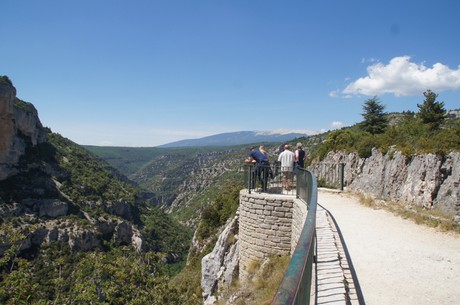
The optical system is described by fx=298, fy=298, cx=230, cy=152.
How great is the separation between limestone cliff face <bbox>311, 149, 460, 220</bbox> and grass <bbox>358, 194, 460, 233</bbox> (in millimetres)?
238

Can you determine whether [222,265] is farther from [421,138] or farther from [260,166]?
[421,138]

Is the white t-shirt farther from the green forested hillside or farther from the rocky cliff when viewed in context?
the rocky cliff

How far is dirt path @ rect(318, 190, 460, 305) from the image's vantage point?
4.50m

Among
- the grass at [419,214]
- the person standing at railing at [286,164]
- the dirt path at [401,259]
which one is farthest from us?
the person standing at railing at [286,164]

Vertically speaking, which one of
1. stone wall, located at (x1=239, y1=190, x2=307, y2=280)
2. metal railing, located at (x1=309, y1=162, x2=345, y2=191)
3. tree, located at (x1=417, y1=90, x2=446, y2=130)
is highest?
tree, located at (x1=417, y1=90, x2=446, y2=130)

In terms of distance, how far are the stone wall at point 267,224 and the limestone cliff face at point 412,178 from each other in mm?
4349

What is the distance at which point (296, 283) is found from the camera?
146 cm

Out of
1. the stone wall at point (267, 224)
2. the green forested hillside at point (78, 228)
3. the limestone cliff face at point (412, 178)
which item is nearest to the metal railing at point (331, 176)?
the limestone cliff face at point (412, 178)

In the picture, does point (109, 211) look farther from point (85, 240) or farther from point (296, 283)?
point (296, 283)

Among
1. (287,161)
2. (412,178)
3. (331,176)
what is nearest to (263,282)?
(287,161)

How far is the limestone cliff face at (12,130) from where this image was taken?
63594mm

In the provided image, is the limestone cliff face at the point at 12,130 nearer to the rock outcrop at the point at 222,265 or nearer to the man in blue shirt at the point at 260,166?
the rock outcrop at the point at 222,265

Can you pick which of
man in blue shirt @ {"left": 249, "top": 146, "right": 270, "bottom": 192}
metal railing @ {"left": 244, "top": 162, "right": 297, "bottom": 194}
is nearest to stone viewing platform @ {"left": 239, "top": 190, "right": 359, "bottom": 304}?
metal railing @ {"left": 244, "top": 162, "right": 297, "bottom": 194}

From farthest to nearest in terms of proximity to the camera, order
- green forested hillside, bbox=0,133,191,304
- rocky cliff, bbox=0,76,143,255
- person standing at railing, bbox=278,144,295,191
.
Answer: rocky cliff, bbox=0,76,143,255
green forested hillside, bbox=0,133,191,304
person standing at railing, bbox=278,144,295,191
